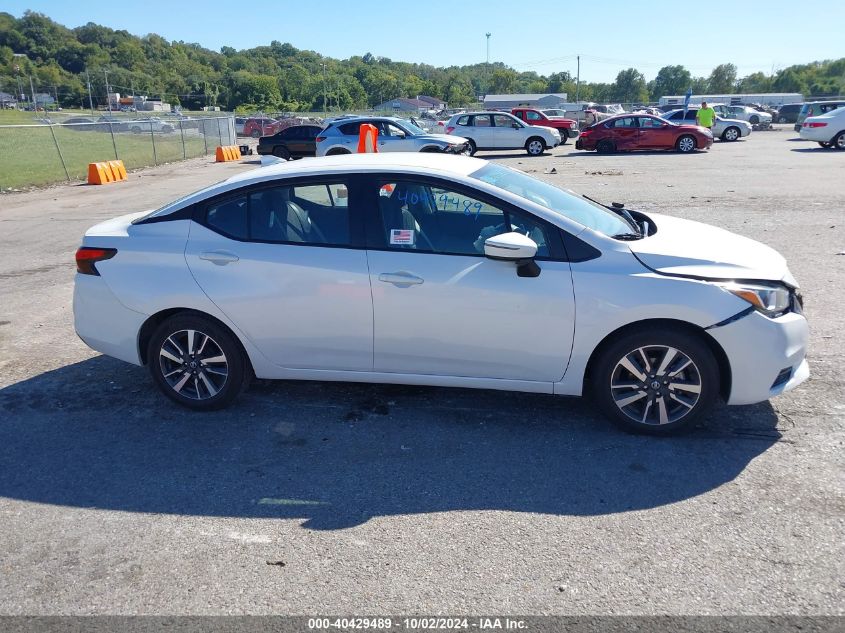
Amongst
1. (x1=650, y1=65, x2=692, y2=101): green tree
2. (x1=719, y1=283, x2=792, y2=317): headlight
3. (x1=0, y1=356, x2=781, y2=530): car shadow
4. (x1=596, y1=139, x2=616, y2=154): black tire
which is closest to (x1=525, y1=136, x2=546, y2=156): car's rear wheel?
(x1=596, y1=139, x2=616, y2=154): black tire

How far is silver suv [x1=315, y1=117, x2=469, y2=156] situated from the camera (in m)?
21.5

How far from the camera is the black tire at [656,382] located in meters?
4.05

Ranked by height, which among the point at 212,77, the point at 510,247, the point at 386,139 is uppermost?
the point at 212,77

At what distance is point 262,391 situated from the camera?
16.8ft

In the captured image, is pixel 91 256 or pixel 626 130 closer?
pixel 91 256

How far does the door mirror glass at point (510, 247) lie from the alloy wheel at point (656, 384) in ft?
2.84

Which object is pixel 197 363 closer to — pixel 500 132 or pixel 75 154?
pixel 500 132

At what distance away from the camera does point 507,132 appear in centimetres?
2741

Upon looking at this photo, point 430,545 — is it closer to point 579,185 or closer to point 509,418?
point 509,418

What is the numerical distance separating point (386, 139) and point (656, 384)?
18.7 metres

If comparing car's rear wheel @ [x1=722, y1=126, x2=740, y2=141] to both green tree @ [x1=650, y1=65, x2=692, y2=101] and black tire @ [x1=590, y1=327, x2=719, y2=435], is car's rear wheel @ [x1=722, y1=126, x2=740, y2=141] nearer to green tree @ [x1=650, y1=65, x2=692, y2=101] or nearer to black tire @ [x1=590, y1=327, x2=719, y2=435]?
black tire @ [x1=590, y1=327, x2=719, y2=435]

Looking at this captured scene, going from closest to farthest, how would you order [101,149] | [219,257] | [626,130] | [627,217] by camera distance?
[219,257] < [627,217] < [626,130] < [101,149]

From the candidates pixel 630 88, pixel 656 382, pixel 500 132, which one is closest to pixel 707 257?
pixel 656 382

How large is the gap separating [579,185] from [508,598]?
1480cm
